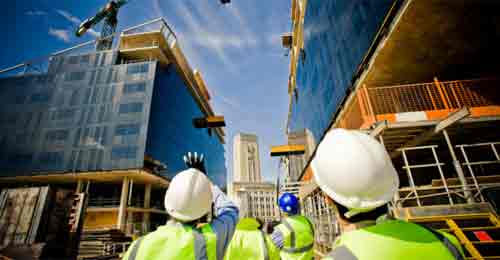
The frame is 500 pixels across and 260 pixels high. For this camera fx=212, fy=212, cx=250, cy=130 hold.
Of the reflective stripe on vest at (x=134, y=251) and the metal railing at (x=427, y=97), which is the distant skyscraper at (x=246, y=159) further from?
the reflective stripe on vest at (x=134, y=251)

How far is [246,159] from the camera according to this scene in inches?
4252

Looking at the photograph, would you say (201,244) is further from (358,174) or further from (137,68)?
(137,68)

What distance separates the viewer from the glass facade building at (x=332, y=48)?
8.48m

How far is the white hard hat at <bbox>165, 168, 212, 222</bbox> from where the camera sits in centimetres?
176

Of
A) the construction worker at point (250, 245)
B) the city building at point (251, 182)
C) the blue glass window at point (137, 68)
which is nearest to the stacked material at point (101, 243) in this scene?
the construction worker at point (250, 245)

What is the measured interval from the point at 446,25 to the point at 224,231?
886cm

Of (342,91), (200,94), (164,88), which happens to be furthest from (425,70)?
(200,94)

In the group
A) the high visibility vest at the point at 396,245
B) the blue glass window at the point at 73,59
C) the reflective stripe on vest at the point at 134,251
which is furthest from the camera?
the blue glass window at the point at 73,59

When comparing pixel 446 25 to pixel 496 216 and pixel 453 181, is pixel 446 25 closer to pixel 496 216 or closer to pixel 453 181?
pixel 453 181

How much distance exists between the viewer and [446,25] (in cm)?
654

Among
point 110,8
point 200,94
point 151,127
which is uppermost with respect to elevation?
point 110,8

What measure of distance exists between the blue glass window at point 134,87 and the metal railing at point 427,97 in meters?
26.7

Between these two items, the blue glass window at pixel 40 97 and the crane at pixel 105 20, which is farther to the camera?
the crane at pixel 105 20

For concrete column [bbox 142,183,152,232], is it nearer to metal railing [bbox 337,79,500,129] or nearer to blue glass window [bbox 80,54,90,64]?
blue glass window [bbox 80,54,90,64]
